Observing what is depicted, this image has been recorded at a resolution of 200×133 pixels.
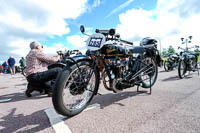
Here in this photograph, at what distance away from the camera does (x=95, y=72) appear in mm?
1941

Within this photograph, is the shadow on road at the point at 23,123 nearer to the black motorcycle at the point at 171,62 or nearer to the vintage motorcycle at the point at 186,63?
the vintage motorcycle at the point at 186,63

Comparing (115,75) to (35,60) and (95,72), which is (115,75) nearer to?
(95,72)

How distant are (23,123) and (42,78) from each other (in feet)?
3.94

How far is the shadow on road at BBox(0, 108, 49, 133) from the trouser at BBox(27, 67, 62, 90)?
2.85 ft

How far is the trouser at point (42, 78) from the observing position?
8.59ft

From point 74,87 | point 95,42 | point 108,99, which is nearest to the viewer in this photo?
point 74,87

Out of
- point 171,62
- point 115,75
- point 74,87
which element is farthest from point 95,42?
point 171,62

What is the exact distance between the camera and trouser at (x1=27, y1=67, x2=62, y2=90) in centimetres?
262

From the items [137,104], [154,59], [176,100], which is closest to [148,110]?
[137,104]

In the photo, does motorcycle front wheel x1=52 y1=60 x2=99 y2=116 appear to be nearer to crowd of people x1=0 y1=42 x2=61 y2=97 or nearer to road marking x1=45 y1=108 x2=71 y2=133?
road marking x1=45 y1=108 x2=71 y2=133

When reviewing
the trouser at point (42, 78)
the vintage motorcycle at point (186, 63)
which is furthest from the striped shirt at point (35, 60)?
the vintage motorcycle at point (186, 63)

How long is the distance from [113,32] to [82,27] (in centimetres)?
57

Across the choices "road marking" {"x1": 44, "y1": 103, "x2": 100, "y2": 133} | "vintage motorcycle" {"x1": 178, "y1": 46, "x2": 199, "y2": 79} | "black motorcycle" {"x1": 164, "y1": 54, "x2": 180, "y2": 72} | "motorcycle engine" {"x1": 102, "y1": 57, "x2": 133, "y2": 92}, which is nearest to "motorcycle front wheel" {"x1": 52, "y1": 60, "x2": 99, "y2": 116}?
"road marking" {"x1": 44, "y1": 103, "x2": 100, "y2": 133}

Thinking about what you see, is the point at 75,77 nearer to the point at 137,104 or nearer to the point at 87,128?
the point at 87,128
